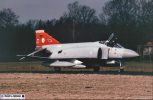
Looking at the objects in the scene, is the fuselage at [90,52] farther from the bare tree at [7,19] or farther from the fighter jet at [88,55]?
the bare tree at [7,19]

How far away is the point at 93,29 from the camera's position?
233 feet

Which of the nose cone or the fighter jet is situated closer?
the nose cone

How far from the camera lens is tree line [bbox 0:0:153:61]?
230 ft

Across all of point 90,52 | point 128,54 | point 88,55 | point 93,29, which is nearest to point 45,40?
point 88,55

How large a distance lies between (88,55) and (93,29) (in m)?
38.0

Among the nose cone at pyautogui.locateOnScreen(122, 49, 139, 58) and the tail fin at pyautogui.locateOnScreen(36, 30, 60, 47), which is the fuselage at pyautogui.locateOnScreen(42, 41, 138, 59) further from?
the tail fin at pyautogui.locateOnScreen(36, 30, 60, 47)

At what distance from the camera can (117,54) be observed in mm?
32656

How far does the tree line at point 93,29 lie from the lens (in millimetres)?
70125

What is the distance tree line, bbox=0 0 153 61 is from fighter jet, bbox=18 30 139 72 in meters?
29.3

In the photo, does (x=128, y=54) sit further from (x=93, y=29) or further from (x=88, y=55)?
(x=93, y=29)

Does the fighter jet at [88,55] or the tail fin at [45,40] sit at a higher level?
the tail fin at [45,40]

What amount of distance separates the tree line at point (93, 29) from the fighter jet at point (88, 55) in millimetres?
29263

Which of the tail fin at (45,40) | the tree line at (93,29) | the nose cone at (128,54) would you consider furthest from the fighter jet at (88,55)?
the tree line at (93,29)

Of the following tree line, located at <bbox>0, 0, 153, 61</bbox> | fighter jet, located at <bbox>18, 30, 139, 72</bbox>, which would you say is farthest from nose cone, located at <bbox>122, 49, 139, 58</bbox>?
tree line, located at <bbox>0, 0, 153, 61</bbox>
